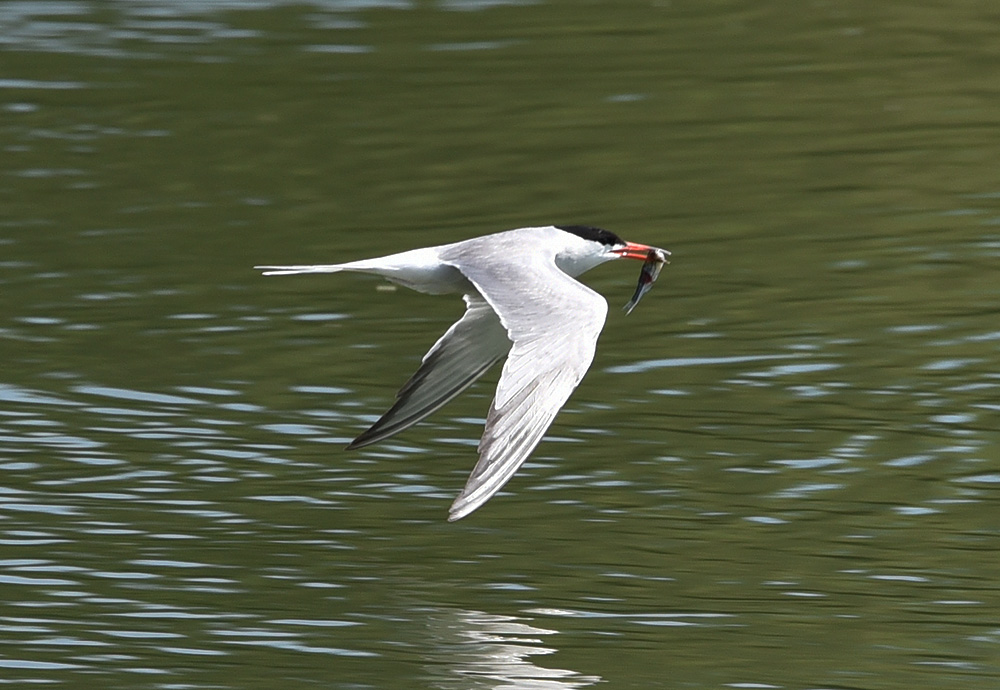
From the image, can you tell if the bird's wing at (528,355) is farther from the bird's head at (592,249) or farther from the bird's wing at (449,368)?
the bird's head at (592,249)

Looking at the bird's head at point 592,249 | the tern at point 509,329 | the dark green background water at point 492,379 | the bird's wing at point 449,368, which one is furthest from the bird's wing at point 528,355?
the dark green background water at point 492,379

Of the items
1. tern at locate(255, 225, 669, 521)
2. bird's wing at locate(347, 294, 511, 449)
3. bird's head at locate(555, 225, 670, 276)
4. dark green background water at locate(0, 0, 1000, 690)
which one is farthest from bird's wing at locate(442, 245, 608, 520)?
dark green background water at locate(0, 0, 1000, 690)

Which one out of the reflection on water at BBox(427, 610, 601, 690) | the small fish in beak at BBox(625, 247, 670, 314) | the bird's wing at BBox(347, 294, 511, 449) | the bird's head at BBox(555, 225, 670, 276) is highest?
the bird's head at BBox(555, 225, 670, 276)

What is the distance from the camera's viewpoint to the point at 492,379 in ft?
33.1

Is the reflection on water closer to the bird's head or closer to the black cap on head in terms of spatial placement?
the bird's head

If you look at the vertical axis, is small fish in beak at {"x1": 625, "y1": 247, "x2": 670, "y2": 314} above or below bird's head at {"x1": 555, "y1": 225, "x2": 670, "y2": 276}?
below

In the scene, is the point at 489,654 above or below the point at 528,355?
below

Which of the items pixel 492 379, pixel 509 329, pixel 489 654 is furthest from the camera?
pixel 492 379

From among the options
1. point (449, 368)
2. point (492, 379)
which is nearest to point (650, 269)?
point (449, 368)

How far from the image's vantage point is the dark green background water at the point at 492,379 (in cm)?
701

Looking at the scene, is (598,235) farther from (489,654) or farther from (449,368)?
(489,654)

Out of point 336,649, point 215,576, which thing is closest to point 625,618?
point 336,649

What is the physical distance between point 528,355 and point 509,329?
0.79ft

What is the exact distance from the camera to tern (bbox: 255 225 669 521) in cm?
641
